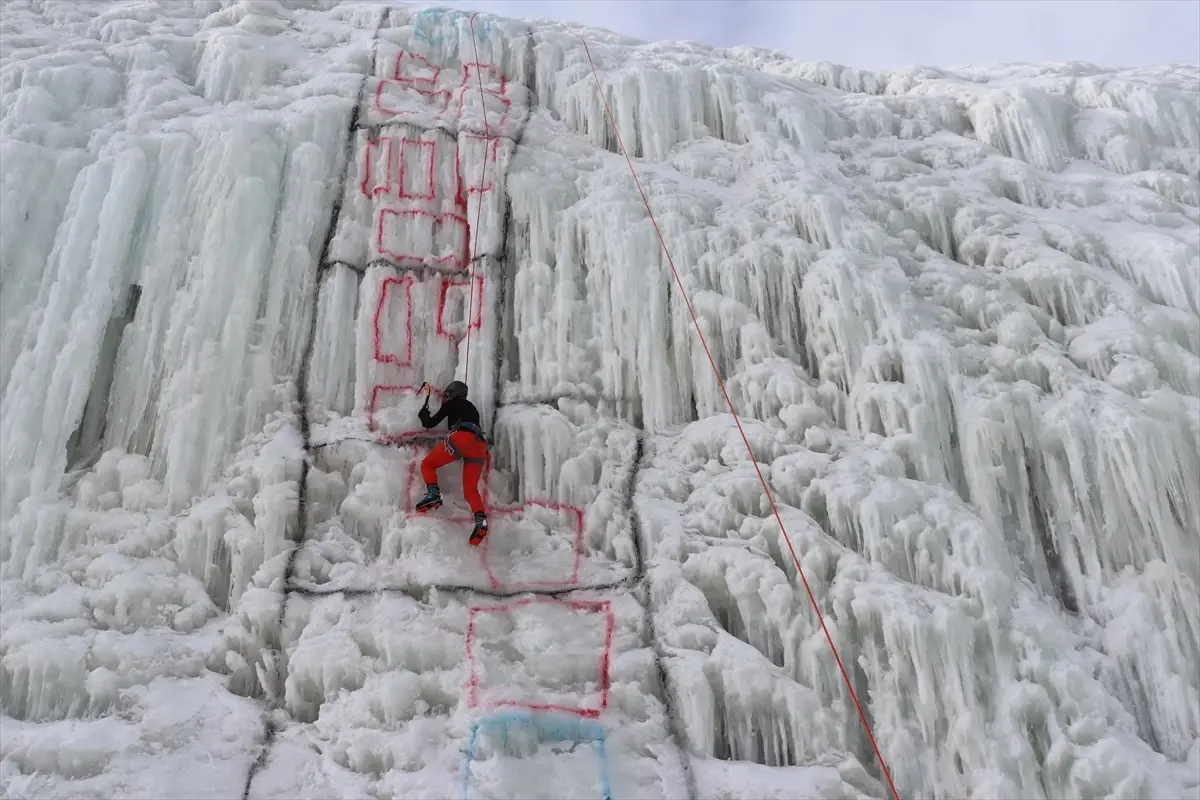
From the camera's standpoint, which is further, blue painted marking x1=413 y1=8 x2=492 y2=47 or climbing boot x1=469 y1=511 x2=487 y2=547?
blue painted marking x1=413 y1=8 x2=492 y2=47

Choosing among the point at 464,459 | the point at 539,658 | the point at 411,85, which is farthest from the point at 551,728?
the point at 411,85

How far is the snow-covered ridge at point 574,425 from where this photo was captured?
3910mm

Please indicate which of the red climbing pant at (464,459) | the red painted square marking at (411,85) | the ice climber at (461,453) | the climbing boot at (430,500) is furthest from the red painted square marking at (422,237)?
the climbing boot at (430,500)

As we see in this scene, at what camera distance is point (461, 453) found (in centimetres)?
470

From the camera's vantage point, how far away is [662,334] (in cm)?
555

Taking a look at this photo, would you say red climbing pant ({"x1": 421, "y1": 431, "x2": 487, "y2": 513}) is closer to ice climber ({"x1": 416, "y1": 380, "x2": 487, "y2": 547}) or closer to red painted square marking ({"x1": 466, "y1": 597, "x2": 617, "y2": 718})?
ice climber ({"x1": 416, "y1": 380, "x2": 487, "y2": 547})

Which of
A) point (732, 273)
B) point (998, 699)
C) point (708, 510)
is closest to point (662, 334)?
point (732, 273)

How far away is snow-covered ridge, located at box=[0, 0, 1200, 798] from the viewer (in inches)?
154

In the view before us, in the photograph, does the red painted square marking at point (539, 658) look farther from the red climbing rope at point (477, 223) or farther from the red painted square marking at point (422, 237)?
the red painted square marking at point (422, 237)

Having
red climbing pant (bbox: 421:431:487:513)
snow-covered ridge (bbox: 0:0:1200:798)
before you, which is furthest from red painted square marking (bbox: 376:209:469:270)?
red climbing pant (bbox: 421:431:487:513)

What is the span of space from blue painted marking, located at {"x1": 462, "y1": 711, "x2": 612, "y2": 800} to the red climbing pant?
1208 millimetres

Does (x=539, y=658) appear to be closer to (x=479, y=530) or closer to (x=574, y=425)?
(x=479, y=530)

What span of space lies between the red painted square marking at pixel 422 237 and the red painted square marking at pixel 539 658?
8.63 ft

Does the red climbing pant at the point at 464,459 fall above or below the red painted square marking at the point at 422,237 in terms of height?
below
